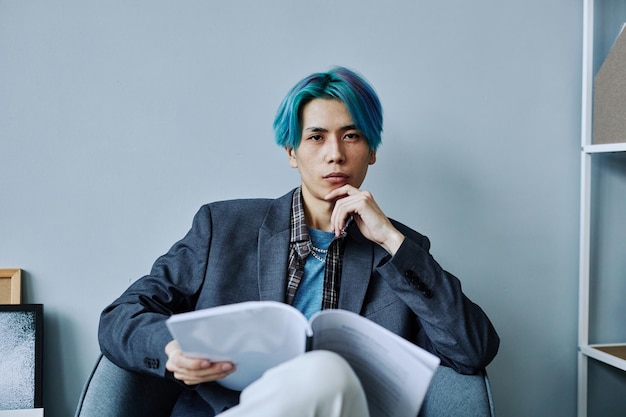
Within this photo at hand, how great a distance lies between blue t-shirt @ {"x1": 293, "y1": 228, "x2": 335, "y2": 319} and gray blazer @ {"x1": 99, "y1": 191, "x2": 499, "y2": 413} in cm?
5

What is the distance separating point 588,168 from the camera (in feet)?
6.27

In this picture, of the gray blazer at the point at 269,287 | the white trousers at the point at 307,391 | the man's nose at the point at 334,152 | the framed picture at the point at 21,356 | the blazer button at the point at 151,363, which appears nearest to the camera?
the white trousers at the point at 307,391

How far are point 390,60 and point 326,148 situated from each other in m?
0.54

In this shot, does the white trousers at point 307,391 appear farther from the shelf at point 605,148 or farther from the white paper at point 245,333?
the shelf at point 605,148

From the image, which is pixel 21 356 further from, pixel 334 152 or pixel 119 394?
pixel 334 152

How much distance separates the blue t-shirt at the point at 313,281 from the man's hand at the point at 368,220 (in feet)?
0.27

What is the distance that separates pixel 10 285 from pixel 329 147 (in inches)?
34.3

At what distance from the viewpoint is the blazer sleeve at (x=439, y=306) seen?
1.31 m

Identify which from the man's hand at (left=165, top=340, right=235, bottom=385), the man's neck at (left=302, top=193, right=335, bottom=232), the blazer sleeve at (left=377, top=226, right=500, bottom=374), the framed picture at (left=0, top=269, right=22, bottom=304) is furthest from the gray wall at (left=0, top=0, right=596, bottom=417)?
the man's hand at (left=165, top=340, right=235, bottom=385)

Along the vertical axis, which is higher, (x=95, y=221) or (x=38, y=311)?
(x=95, y=221)

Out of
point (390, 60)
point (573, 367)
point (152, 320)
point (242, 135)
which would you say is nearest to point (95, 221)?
point (242, 135)

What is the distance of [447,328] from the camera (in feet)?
4.32

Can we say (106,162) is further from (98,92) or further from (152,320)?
(152,320)

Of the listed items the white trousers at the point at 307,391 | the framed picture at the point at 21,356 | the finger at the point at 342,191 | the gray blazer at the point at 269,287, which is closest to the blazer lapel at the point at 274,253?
the gray blazer at the point at 269,287
